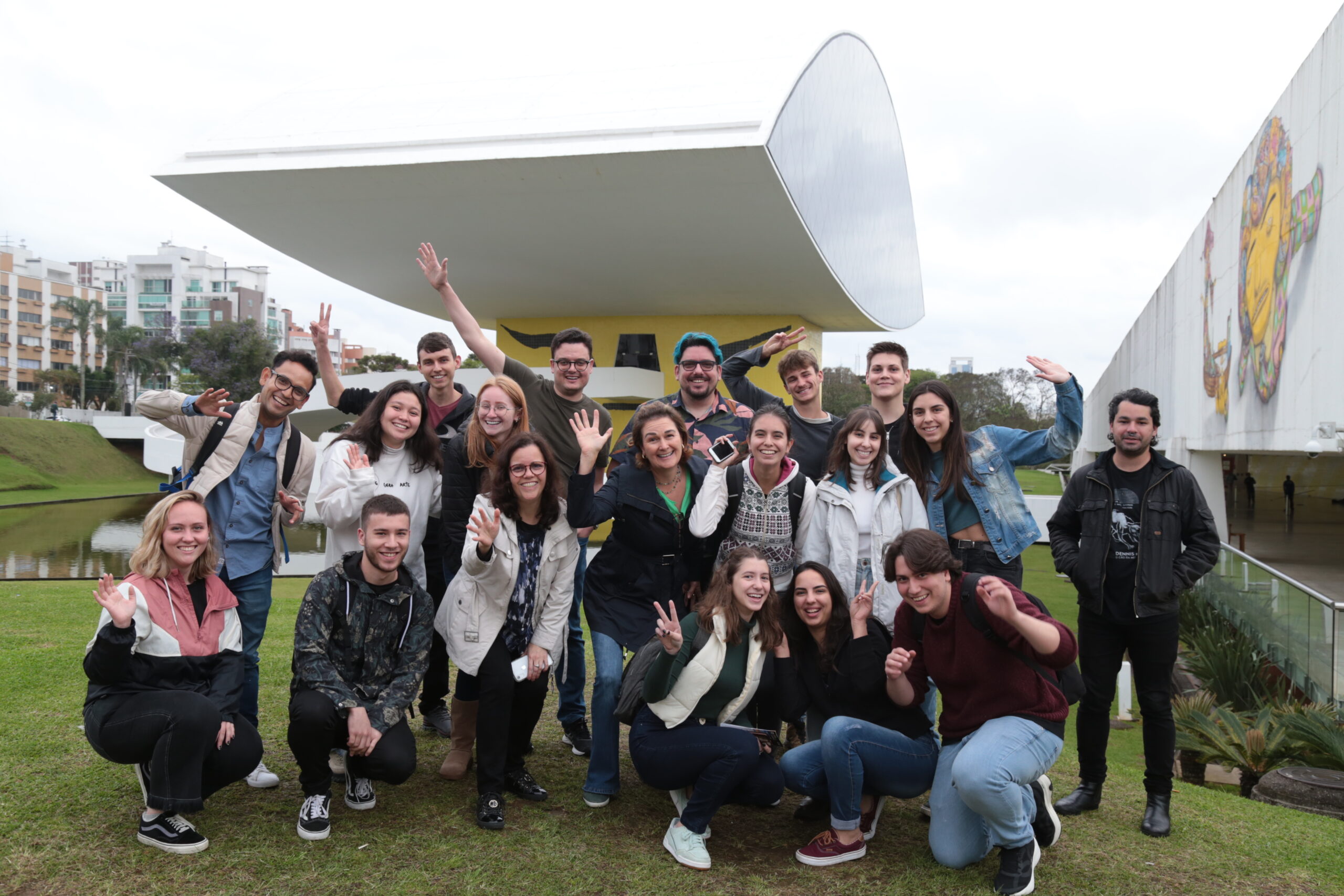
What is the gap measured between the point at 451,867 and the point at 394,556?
1.11 meters

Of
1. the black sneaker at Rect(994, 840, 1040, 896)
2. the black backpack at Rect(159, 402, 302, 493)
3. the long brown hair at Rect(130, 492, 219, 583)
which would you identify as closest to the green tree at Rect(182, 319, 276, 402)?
the black backpack at Rect(159, 402, 302, 493)

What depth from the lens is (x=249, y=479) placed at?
3.79 m

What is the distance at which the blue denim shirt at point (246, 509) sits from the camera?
3.70 m

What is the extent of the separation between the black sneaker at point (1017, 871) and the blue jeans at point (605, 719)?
147 cm

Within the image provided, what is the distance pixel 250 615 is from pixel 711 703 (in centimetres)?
199

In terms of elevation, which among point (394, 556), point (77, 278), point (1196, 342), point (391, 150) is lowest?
point (394, 556)

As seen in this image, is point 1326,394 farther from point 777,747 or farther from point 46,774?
point 46,774

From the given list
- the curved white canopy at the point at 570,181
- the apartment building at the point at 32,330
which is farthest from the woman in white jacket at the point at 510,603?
the apartment building at the point at 32,330

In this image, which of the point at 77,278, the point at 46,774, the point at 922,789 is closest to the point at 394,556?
the point at 46,774

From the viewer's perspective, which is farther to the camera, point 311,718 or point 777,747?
point 777,747

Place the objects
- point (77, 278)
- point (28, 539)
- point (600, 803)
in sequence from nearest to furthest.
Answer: point (600, 803) → point (28, 539) → point (77, 278)

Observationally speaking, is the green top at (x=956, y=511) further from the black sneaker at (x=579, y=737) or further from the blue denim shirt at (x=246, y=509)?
the blue denim shirt at (x=246, y=509)

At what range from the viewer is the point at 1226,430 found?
40.2 ft

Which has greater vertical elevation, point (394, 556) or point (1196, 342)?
point (1196, 342)
